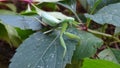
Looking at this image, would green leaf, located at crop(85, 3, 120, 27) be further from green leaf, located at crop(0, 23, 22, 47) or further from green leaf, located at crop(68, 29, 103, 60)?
green leaf, located at crop(0, 23, 22, 47)

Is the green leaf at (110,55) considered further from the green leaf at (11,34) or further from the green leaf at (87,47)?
the green leaf at (11,34)

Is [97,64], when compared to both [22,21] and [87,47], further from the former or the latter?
[22,21]

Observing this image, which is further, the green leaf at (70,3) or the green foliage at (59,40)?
the green leaf at (70,3)

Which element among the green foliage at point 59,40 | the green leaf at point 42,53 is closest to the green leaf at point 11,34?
the green foliage at point 59,40

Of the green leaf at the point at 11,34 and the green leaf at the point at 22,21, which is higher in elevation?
the green leaf at the point at 22,21

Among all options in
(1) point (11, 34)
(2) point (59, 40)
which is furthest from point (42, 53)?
(1) point (11, 34)

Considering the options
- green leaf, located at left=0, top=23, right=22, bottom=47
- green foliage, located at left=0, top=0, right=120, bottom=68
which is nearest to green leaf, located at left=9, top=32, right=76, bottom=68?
green foliage, located at left=0, top=0, right=120, bottom=68
